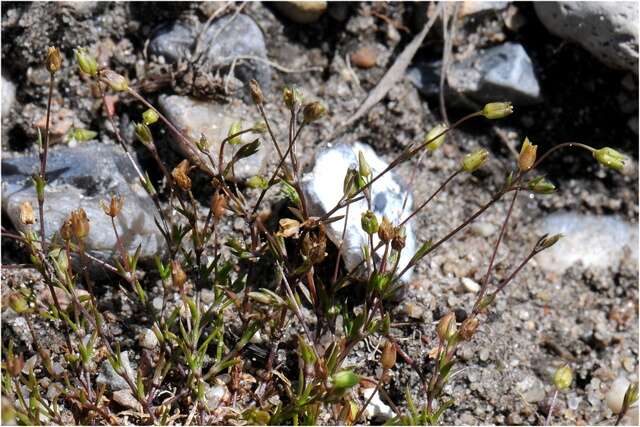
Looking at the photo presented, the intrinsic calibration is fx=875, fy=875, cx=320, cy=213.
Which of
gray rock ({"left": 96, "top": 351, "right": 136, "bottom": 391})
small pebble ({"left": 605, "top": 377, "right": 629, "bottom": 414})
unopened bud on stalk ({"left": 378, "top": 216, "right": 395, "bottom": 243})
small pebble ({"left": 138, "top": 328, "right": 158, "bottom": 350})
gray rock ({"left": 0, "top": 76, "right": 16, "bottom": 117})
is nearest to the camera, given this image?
unopened bud on stalk ({"left": 378, "top": 216, "right": 395, "bottom": 243})

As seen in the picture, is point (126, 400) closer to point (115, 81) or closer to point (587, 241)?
point (115, 81)

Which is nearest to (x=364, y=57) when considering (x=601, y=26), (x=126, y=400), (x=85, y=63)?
(x=601, y=26)

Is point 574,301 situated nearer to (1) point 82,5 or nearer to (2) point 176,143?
(2) point 176,143

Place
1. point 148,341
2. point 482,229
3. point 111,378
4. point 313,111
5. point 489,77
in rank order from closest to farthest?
1. point 313,111
2. point 111,378
3. point 148,341
4. point 482,229
5. point 489,77

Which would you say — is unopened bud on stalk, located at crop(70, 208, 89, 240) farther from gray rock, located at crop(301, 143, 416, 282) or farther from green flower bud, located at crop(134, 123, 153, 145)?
gray rock, located at crop(301, 143, 416, 282)

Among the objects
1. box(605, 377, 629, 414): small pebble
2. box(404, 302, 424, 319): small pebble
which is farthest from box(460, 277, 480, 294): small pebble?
box(605, 377, 629, 414): small pebble

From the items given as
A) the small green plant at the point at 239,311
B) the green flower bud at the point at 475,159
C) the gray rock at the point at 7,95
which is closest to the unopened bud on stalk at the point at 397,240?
the small green plant at the point at 239,311

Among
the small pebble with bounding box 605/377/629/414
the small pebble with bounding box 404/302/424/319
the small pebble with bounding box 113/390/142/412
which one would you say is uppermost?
the small pebble with bounding box 113/390/142/412
